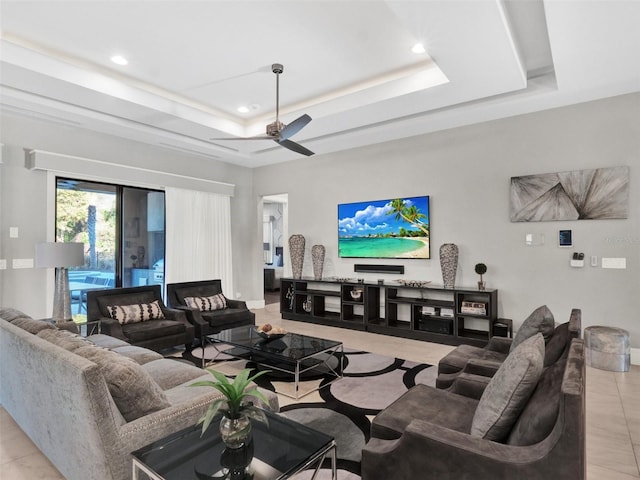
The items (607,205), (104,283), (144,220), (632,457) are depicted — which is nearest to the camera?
(632,457)

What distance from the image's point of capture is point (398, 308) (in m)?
5.78

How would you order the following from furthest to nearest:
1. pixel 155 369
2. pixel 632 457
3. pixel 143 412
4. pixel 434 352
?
1. pixel 434 352
2. pixel 155 369
3. pixel 632 457
4. pixel 143 412

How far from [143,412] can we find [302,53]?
11.3ft

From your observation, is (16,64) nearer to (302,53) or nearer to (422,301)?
(302,53)

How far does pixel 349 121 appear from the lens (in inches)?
198

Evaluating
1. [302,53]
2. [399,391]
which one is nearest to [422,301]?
[399,391]

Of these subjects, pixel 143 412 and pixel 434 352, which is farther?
pixel 434 352

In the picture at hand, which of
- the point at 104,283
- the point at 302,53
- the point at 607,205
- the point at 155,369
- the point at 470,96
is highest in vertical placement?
the point at 302,53

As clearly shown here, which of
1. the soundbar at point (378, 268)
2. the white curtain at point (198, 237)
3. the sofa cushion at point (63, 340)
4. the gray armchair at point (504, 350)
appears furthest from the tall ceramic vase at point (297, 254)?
the sofa cushion at point (63, 340)

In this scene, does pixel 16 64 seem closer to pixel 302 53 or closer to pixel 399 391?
pixel 302 53

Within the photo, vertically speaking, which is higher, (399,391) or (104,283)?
(104,283)

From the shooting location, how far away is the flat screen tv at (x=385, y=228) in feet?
18.3

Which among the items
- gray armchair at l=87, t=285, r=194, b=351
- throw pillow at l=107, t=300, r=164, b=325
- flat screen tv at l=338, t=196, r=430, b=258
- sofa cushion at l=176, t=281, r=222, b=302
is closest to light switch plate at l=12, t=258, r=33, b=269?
gray armchair at l=87, t=285, r=194, b=351

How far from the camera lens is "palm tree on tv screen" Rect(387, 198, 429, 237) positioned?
5553 millimetres
